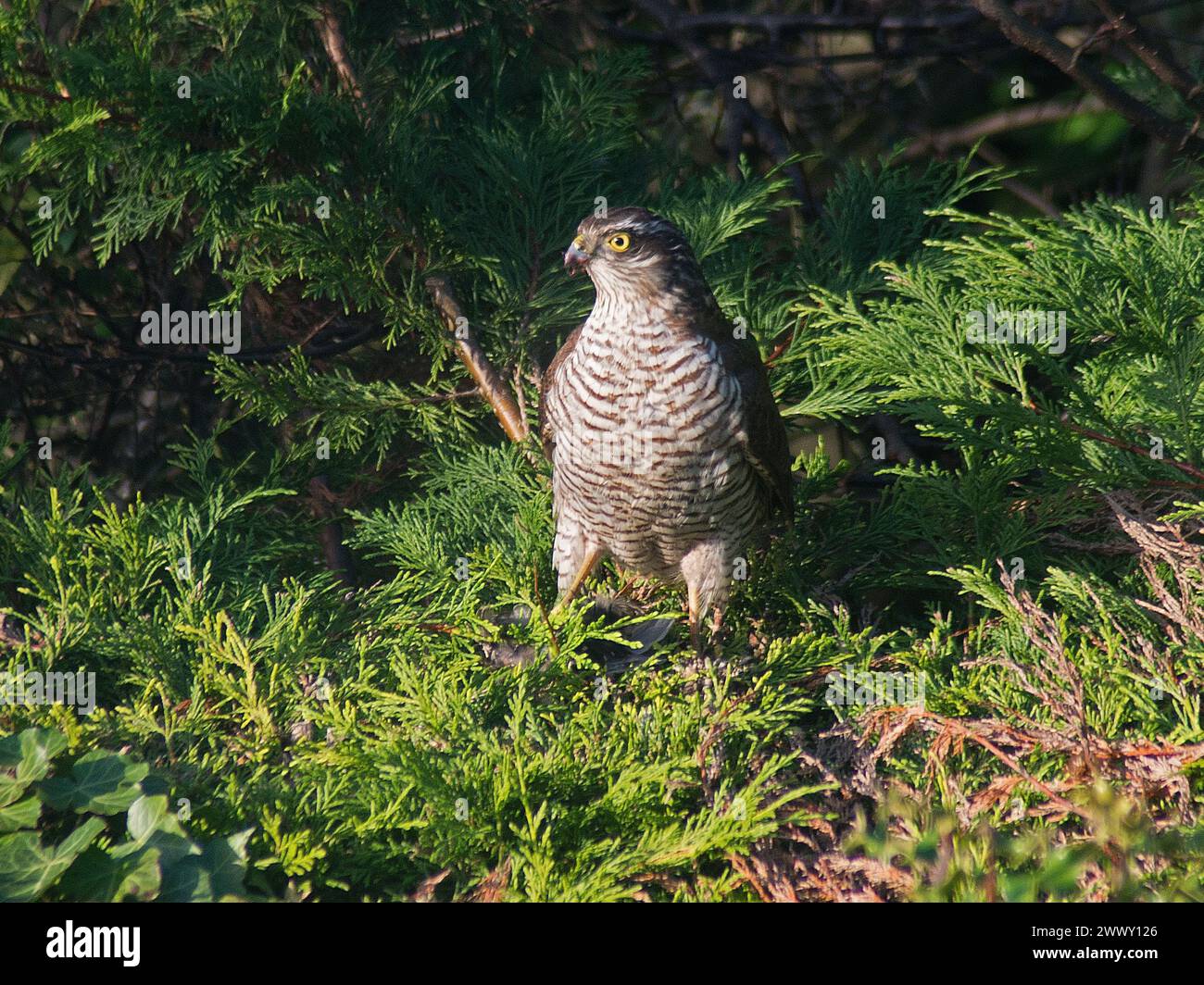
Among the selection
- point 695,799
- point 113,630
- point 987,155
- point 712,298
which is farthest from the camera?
point 987,155

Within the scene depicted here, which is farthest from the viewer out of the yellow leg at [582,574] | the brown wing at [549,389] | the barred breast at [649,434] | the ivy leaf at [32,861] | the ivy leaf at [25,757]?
the yellow leg at [582,574]

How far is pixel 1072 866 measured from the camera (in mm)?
1415

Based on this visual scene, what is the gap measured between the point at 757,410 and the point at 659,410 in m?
0.28

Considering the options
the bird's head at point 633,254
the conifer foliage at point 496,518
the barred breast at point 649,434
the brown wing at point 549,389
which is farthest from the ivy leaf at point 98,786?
the bird's head at point 633,254

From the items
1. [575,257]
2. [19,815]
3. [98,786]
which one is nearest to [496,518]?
[575,257]

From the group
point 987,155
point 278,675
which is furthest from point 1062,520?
point 987,155

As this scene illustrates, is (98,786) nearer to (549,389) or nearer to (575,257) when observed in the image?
(549,389)

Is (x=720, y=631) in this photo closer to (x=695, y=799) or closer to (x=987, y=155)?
(x=695, y=799)

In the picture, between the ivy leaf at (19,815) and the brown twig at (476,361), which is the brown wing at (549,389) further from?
the ivy leaf at (19,815)

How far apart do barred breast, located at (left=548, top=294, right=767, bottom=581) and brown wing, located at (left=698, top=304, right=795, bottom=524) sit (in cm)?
3

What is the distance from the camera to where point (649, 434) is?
3.00 metres

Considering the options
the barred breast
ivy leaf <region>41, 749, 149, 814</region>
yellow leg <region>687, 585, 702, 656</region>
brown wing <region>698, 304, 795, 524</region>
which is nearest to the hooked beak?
the barred breast

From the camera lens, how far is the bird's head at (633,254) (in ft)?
9.91
